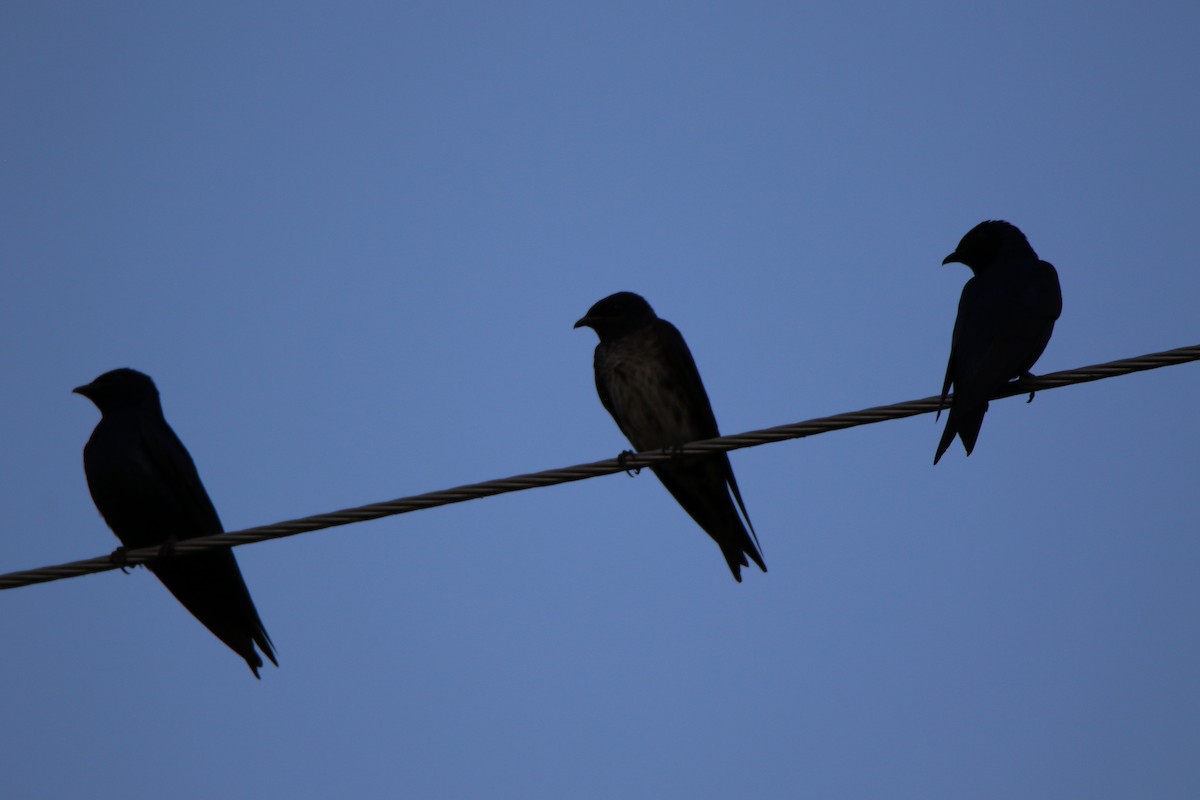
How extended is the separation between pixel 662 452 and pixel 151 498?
108 inches

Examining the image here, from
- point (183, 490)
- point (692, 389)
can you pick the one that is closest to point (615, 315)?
point (692, 389)

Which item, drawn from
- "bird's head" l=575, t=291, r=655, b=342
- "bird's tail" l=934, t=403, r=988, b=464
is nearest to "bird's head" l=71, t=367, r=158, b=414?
"bird's head" l=575, t=291, r=655, b=342

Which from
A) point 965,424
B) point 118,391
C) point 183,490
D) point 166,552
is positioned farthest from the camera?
point 118,391

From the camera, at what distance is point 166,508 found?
6.63 m

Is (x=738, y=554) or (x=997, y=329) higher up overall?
(x=997, y=329)

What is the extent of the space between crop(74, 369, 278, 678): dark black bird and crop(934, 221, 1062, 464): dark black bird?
137 inches

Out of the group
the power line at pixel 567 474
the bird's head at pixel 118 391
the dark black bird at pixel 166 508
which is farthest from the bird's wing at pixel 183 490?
the power line at pixel 567 474

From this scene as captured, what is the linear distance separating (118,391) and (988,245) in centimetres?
515

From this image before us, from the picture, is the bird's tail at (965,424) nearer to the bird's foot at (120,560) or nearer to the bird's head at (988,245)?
the bird's head at (988,245)

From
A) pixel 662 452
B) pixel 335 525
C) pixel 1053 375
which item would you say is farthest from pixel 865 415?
pixel 335 525

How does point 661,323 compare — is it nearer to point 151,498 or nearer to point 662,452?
point 662,452

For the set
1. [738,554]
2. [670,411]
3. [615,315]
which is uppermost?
[615,315]

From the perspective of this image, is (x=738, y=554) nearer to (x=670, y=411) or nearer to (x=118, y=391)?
(x=670, y=411)

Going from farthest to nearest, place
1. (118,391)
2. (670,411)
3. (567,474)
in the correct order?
(670,411), (118,391), (567,474)
